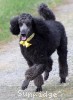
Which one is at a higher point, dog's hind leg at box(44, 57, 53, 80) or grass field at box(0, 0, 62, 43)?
dog's hind leg at box(44, 57, 53, 80)

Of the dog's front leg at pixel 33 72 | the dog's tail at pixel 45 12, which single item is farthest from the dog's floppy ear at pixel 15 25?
the dog's tail at pixel 45 12

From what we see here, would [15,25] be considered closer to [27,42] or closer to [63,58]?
[27,42]

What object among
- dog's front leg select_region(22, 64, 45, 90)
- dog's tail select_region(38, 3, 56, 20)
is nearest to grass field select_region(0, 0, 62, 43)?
dog's tail select_region(38, 3, 56, 20)

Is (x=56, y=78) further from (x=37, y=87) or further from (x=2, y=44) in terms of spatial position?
(x=2, y=44)

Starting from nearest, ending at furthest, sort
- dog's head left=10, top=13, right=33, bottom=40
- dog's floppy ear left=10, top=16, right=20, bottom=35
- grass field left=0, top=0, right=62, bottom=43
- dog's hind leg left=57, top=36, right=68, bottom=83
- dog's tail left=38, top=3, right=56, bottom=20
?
1. dog's head left=10, top=13, right=33, bottom=40
2. dog's floppy ear left=10, top=16, right=20, bottom=35
3. dog's hind leg left=57, top=36, right=68, bottom=83
4. dog's tail left=38, top=3, right=56, bottom=20
5. grass field left=0, top=0, right=62, bottom=43

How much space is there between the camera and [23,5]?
1902cm

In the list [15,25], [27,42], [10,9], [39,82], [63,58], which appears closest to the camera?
[27,42]

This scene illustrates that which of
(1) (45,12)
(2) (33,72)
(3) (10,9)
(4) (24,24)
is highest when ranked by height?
(4) (24,24)

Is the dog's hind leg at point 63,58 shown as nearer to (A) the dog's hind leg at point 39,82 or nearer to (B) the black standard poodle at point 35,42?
(B) the black standard poodle at point 35,42

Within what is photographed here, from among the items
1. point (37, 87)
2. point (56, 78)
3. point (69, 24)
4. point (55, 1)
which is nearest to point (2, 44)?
point (69, 24)

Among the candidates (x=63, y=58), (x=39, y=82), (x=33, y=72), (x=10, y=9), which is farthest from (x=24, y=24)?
(x=10, y=9)

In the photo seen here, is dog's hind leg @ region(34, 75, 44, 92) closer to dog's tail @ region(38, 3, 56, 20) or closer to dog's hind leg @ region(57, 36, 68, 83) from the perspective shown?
dog's hind leg @ region(57, 36, 68, 83)

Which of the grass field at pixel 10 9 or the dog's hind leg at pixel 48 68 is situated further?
the grass field at pixel 10 9

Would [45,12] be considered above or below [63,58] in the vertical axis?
above
